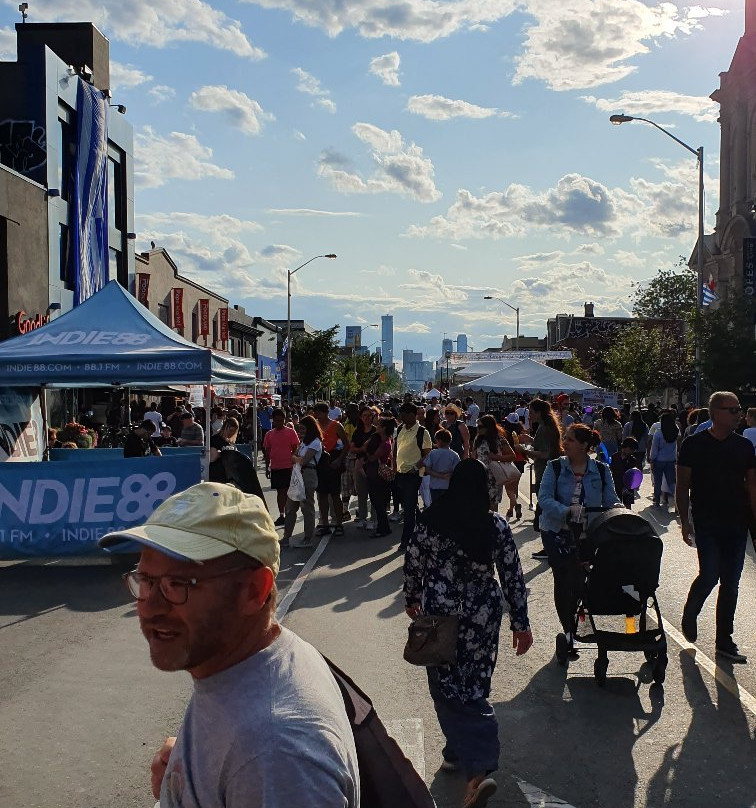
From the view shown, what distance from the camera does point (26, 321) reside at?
27.8m

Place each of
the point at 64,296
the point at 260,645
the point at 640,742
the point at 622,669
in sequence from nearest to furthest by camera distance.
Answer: the point at 260,645 < the point at 640,742 < the point at 622,669 < the point at 64,296

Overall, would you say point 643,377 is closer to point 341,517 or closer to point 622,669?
point 341,517

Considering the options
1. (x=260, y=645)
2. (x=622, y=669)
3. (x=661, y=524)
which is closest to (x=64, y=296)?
(x=661, y=524)

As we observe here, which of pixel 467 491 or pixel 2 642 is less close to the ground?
pixel 467 491

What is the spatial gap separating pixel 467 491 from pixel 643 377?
4470 centimetres

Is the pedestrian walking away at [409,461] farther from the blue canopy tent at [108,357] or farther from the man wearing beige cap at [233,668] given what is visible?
the man wearing beige cap at [233,668]

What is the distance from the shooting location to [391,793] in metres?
1.90

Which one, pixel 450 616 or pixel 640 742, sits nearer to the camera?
pixel 450 616

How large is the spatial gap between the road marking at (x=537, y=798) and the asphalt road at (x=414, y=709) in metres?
0.01

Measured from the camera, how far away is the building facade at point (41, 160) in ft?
91.8

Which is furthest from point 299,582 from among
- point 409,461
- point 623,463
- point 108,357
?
point 623,463

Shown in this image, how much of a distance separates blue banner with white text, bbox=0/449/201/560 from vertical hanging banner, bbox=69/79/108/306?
22.4m

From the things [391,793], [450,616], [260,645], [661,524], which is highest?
[260,645]

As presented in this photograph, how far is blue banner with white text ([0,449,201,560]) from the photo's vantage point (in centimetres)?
1088
